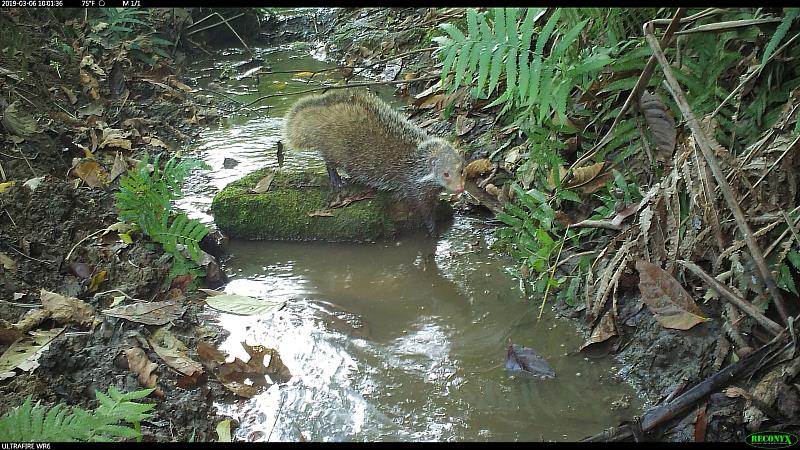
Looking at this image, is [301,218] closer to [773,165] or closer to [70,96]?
[773,165]

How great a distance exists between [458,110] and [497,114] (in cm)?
66

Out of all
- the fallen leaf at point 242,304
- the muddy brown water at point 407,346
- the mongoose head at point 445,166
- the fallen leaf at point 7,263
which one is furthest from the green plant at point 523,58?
the fallen leaf at point 7,263

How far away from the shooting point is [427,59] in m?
7.63

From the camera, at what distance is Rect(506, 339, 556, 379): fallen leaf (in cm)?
322

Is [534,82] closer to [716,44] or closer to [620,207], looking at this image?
[620,207]

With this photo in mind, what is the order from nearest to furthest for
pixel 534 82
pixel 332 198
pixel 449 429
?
pixel 449 429, pixel 534 82, pixel 332 198

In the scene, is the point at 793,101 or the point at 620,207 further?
the point at 620,207

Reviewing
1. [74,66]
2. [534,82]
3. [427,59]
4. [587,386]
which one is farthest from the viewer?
[427,59]

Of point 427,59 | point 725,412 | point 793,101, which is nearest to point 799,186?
point 793,101

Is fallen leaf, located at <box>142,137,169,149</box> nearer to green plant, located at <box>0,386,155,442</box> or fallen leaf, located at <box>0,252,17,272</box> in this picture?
fallen leaf, located at <box>0,252,17,272</box>

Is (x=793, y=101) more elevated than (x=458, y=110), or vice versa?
(x=793, y=101)

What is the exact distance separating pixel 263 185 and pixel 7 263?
195 centimetres

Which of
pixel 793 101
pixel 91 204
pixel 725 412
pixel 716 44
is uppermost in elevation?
pixel 716 44

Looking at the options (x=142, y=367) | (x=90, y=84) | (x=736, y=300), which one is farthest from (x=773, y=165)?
(x=90, y=84)
